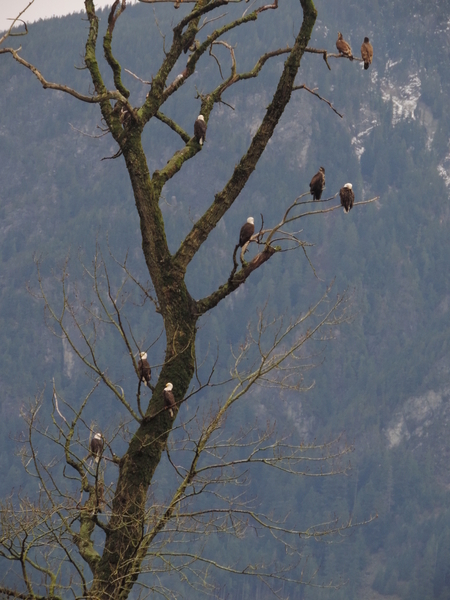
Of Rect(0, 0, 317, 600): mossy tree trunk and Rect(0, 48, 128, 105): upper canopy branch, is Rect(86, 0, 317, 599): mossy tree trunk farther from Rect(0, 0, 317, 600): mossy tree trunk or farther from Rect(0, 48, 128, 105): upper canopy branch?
Rect(0, 48, 128, 105): upper canopy branch

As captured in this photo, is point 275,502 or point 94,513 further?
point 275,502

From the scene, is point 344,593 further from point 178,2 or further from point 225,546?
point 178,2

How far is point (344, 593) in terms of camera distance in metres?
152

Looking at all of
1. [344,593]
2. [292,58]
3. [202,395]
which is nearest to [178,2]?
[292,58]

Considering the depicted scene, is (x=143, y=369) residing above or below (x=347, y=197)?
below

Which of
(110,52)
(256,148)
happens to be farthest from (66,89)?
(256,148)

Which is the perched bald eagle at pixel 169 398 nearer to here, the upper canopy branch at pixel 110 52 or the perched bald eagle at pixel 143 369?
the perched bald eagle at pixel 143 369

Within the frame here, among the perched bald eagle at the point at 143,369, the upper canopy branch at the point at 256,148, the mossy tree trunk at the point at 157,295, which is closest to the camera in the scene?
the mossy tree trunk at the point at 157,295

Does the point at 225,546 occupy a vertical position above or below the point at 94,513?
above

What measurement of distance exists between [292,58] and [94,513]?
3.85 metres

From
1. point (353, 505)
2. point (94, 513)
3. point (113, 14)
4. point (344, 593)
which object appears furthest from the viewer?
point (353, 505)

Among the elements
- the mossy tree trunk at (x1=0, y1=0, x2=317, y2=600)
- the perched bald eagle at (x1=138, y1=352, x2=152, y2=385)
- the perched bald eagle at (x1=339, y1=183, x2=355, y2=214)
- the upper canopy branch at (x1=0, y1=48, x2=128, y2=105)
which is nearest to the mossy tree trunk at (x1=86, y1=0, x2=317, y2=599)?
the mossy tree trunk at (x1=0, y1=0, x2=317, y2=600)

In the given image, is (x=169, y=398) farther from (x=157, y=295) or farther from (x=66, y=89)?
(x=66, y=89)

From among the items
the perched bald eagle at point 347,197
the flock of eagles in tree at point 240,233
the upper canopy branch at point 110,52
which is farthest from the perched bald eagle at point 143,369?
the perched bald eagle at point 347,197
